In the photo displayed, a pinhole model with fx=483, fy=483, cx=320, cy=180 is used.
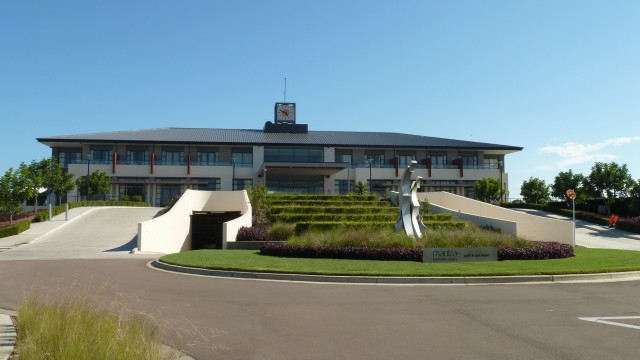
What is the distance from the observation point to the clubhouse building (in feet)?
183

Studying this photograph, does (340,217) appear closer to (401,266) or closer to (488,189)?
(401,266)

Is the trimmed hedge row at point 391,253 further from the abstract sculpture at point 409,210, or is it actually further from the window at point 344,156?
the window at point 344,156

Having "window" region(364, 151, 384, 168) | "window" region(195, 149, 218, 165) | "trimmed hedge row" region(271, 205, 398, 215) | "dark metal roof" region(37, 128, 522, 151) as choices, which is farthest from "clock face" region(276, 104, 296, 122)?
"trimmed hedge row" region(271, 205, 398, 215)

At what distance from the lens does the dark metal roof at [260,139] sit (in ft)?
185

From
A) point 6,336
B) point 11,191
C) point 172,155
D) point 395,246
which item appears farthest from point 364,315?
point 172,155

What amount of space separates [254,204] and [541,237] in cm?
1737

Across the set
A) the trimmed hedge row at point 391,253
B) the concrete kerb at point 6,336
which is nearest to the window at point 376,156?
the trimmed hedge row at point 391,253

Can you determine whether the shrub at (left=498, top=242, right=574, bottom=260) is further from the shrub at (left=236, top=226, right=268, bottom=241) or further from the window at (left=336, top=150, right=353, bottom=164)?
the window at (left=336, top=150, right=353, bottom=164)

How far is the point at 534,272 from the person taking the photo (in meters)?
13.4

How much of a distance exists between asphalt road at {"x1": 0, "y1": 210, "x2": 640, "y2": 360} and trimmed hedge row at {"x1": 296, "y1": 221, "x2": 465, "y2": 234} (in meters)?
10.9

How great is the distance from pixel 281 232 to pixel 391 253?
8.48m

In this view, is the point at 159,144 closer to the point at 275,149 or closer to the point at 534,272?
the point at 275,149

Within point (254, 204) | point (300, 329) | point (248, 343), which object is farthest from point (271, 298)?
point (254, 204)

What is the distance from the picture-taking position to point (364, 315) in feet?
27.2
